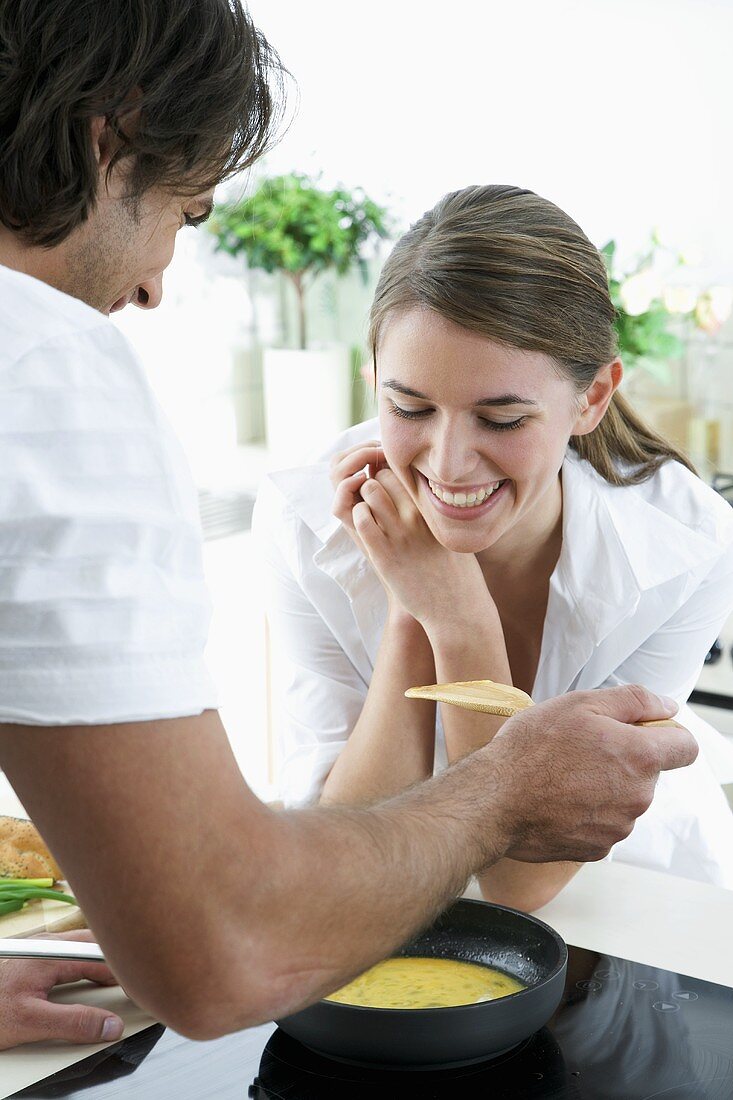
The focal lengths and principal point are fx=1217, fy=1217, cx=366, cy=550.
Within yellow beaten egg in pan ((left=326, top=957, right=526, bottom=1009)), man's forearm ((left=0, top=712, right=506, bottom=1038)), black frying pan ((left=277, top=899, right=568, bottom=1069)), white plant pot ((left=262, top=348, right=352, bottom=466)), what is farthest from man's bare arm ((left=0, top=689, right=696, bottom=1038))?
white plant pot ((left=262, top=348, right=352, bottom=466))

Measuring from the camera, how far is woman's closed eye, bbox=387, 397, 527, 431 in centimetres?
142

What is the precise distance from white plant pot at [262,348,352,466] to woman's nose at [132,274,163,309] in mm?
2396

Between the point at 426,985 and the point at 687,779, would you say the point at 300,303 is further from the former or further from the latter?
the point at 426,985

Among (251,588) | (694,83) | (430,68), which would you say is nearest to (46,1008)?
(251,588)

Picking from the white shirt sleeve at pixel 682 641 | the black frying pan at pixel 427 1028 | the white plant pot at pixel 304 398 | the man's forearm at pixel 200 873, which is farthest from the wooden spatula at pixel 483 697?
the white plant pot at pixel 304 398

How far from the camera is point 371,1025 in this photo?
90 centimetres

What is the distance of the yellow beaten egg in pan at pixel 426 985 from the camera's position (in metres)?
1.01

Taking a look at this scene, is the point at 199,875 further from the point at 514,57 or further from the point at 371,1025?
the point at 514,57

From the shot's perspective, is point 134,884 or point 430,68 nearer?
point 134,884

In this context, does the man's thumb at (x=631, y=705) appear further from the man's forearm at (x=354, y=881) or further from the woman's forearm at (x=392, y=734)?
the woman's forearm at (x=392, y=734)

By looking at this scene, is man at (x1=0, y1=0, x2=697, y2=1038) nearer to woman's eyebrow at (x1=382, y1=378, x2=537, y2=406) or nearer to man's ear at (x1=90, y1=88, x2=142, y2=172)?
man's ear at (x1=90, y1=88, x2=142, y2=172)

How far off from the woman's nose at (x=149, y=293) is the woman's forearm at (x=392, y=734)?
2.08ft

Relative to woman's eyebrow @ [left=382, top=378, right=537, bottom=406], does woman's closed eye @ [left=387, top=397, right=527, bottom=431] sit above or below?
below

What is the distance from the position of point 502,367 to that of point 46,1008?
819 mm
